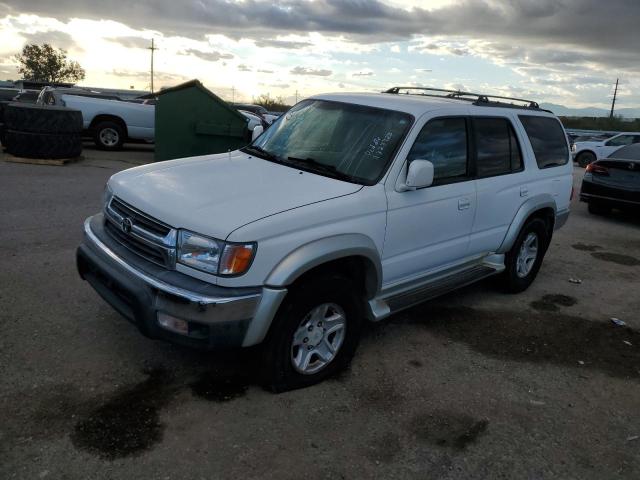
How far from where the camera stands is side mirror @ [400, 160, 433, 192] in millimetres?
3705

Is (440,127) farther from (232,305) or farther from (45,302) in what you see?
(45,302)

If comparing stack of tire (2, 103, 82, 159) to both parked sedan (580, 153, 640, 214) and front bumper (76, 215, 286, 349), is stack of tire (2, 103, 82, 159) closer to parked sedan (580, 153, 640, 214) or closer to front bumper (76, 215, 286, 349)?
front bumper (76, 215, 286, 349)

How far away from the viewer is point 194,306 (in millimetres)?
3002

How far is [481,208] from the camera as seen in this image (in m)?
4.66

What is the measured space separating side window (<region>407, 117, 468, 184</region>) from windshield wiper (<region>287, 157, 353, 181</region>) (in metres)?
0.51

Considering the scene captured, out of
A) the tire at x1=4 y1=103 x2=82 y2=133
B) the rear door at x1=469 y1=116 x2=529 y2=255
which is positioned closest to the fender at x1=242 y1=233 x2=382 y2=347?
the rear door at x1=469 y1=116 x2=529 y2=255

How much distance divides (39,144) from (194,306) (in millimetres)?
9478

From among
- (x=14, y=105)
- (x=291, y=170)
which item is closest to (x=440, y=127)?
(x=291, y=170)

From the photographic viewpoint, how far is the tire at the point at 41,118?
10.4 m

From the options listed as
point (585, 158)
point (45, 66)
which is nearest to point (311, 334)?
point (585, 158)

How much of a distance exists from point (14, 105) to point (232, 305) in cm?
936

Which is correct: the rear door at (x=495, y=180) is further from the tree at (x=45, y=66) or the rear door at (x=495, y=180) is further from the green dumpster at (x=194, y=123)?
the tree at (x=45, y=66)

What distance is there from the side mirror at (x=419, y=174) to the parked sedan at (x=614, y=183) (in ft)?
24.0

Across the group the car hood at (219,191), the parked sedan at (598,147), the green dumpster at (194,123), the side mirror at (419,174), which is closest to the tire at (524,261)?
the side mirror at (419,174)
